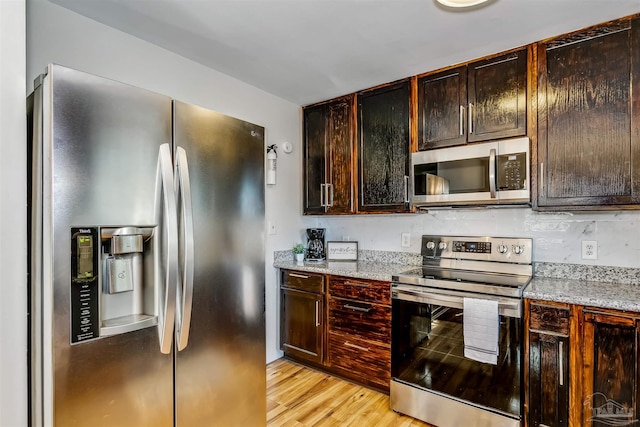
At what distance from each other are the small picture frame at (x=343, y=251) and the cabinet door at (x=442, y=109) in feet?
A: 3.54

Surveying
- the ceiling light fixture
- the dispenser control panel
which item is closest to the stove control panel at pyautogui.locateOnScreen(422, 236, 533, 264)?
the ceiling light fixture

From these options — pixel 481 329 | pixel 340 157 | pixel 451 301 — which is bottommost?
pixel 481 329

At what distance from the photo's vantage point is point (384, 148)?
2.71 meters

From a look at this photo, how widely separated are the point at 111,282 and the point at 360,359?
1828 mm

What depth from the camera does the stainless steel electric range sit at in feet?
5.99

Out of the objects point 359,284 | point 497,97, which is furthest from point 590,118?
point 359,284

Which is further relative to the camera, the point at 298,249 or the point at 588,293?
the point at 298,249

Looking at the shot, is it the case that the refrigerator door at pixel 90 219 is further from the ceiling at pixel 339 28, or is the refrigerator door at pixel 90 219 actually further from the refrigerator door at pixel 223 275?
the ceiling at pixel 339 28

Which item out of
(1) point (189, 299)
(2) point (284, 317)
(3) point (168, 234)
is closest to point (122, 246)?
(3) point (168, 234)

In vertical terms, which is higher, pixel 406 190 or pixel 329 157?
pixel 329 157

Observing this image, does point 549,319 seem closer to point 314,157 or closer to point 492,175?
point 492,175

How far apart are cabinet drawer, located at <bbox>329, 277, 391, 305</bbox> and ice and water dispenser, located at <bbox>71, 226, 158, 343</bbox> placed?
1.48 m

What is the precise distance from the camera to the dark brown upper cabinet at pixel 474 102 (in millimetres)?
2117

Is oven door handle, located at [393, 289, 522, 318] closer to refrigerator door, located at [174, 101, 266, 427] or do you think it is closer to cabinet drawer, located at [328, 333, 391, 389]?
cabinet drawer, located at [328, 333, 391, 389]
